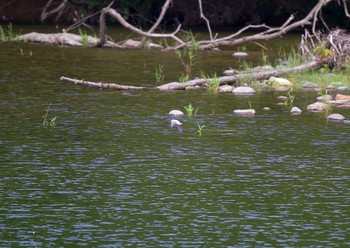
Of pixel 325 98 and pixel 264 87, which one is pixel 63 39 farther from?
pixel 325 98

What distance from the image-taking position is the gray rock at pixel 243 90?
14.0 metres

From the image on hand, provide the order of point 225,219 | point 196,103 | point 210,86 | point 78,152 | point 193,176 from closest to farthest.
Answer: point 225,219
point 193,176
point 78,152
point 196,103
point 210,86

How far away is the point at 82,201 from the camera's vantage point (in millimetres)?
7957

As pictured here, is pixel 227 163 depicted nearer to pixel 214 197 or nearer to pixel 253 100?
pixel 214 197

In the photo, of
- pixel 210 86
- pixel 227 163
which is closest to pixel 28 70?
pixel 210 86

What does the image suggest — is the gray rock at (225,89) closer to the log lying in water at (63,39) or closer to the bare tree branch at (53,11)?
the log lying in water at (63,39)

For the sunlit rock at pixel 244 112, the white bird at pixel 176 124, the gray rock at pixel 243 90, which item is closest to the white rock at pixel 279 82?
the gray rock at pixel 243 90

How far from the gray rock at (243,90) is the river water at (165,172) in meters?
0.39

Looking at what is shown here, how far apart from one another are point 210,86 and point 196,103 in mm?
1257

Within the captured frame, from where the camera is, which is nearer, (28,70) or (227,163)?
(227,163)

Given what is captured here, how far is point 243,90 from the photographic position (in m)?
14.1

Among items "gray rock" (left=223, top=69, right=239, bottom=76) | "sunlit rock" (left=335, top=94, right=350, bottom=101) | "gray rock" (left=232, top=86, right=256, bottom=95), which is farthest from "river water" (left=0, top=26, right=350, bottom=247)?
"gray rock" (left=223, top=69, right=239, bottom=76)

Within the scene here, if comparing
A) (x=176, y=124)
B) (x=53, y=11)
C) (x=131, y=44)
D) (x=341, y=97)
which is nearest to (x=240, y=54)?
(x=131, y=44)

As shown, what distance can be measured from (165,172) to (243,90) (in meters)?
5.27
